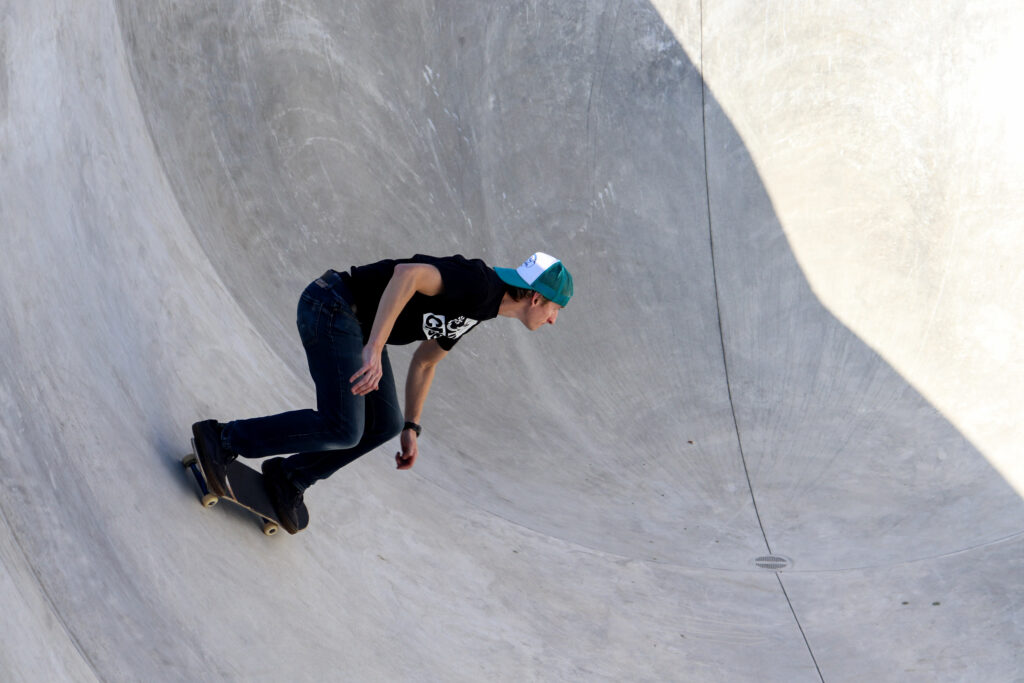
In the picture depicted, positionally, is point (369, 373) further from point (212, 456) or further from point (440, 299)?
point (212, 456)

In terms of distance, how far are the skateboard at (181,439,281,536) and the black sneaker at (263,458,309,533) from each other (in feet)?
0.07

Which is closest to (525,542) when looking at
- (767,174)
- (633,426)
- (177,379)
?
(633,426)

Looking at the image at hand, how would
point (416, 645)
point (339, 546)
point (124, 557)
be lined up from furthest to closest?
point (339, 546) → point (416, 645) → point (124, 557)

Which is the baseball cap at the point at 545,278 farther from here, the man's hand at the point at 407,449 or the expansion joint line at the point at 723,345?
the expansion joint line at the point at 723,345

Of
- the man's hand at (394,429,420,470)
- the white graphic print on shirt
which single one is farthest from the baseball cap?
the man's hand at (394,429,420,470)

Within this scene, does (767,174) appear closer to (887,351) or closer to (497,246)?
(887,351)

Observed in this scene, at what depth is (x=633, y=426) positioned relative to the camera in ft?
17.4

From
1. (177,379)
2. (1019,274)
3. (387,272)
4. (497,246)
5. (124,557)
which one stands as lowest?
(124,557)

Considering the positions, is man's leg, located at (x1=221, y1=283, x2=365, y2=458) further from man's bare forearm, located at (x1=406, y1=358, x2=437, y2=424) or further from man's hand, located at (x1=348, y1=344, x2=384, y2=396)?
man's bare forearm, located at (x1=406, y1=358, x2=437, y2=424)

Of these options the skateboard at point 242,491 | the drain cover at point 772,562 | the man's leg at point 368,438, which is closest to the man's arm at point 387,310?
the man's leg at point 368,438

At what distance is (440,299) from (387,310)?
211mm

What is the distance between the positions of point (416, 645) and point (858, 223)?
4622 millimetres

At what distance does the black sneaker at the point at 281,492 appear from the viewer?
323cm

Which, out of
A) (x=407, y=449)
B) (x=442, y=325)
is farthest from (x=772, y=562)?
(x=442, y=325)
